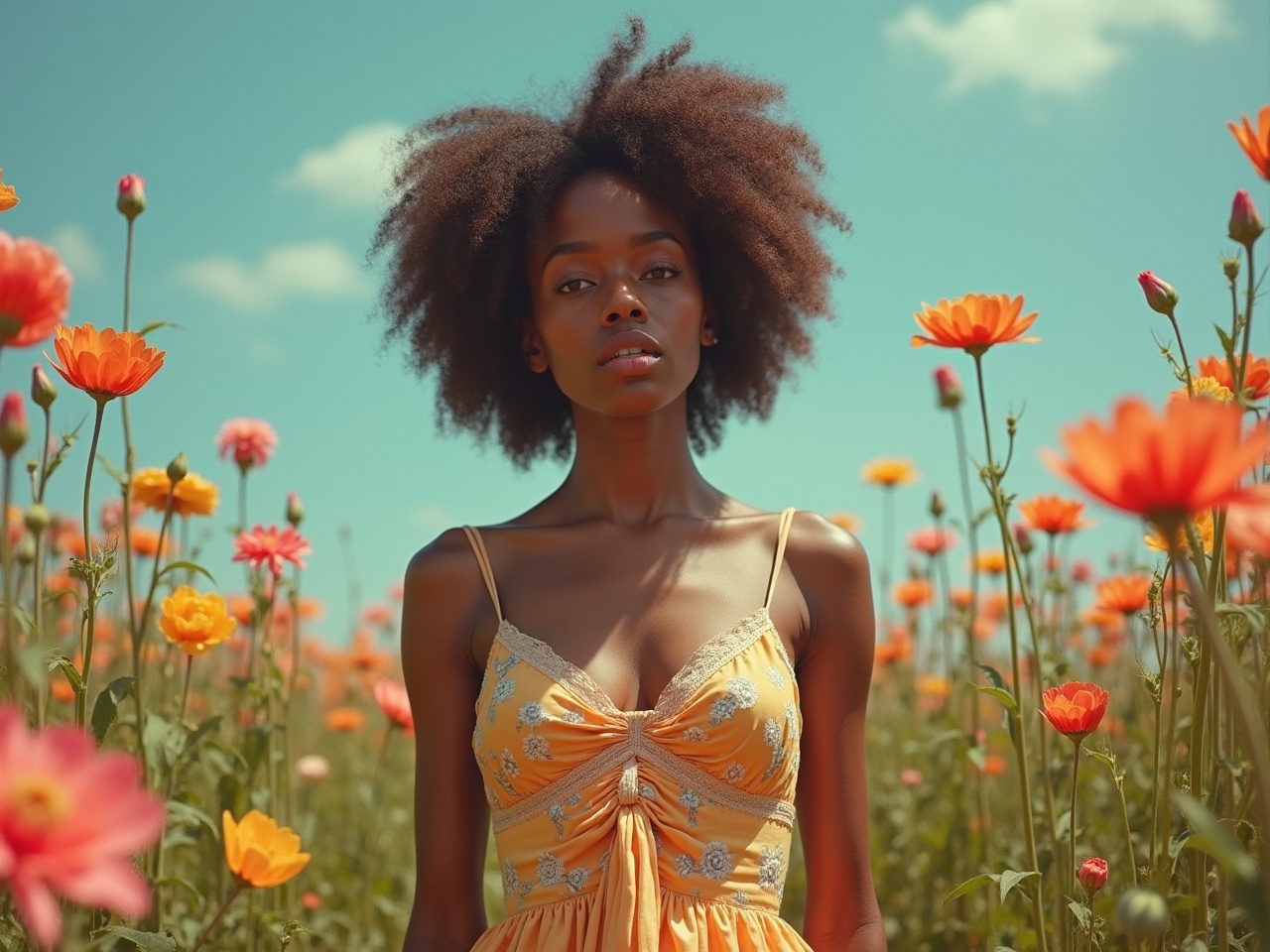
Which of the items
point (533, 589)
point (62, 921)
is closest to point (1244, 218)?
point (533, 589)

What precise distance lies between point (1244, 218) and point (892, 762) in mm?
3598

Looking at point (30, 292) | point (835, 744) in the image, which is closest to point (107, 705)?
point (30, 292)

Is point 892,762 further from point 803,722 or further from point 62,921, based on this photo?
point 62,921

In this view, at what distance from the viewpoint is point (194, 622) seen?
2.27 meters

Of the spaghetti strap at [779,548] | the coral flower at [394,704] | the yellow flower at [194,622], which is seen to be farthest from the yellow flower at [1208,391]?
the coral flower at [394,704]

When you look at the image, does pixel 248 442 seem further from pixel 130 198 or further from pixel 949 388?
pixel 949 388

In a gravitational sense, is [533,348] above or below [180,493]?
above

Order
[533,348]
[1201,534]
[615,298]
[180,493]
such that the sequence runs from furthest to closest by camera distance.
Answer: [180,493]
[533,348]
[615,298]
[1201,534]

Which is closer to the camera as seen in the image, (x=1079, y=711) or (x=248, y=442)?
(x=1079, y=711)

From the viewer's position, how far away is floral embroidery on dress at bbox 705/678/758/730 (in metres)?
1.86

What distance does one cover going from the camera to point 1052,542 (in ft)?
8.88

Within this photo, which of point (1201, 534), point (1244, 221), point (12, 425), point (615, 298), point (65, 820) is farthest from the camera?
point (615, 298)

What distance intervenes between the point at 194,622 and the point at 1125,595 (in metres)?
2.04

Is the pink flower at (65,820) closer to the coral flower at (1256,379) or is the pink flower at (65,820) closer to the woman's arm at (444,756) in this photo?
the woman's arm at (444,756)
